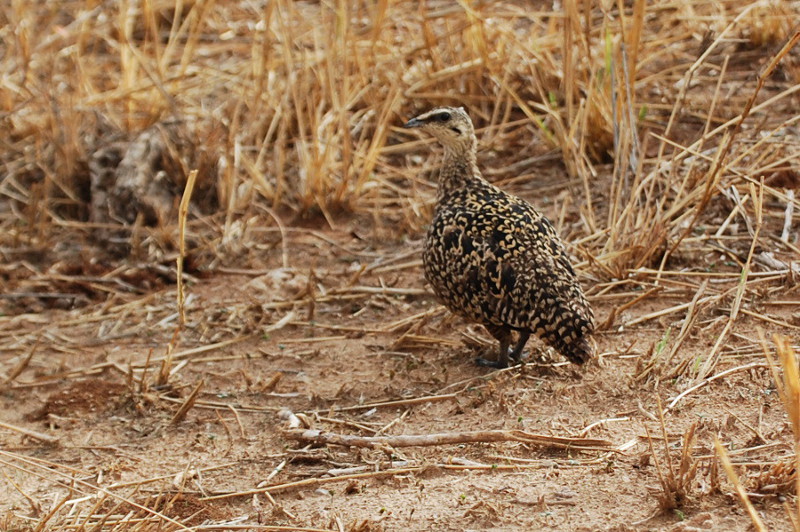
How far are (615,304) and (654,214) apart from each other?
756 mm

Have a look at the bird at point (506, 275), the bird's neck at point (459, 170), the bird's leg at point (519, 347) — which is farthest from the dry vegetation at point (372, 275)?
the bird's neck at point (459, 170)

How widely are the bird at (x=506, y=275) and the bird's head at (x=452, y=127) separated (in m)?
0.32

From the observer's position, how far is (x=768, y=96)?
7.05 meters

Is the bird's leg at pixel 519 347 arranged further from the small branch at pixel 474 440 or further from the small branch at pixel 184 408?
the small branch at pixel 184 408

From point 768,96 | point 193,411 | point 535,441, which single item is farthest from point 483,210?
point 768,96

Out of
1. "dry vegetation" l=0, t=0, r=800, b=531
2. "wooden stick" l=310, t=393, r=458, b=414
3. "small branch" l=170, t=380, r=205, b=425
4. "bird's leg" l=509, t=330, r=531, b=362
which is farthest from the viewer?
"bird's leg" l=509, t=330, r=531, b=362

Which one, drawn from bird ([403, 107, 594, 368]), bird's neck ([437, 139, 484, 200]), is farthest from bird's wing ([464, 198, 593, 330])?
bird's neck ([437, 139, 484, 200])

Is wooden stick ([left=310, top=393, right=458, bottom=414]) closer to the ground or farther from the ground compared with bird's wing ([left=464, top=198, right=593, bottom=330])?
closer to the ground

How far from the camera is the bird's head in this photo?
543 cm

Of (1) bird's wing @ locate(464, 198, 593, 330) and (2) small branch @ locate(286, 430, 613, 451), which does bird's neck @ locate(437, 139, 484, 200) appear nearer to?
(1) bird's wing @ locate(464, 198, 593, 330)

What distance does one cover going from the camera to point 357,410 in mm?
4746

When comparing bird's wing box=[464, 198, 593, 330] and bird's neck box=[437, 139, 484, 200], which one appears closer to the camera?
bird's wing box=[464, 198, 593, 330]

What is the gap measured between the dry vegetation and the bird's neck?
69cm

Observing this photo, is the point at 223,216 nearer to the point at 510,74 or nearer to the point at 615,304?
the point at 510,74
